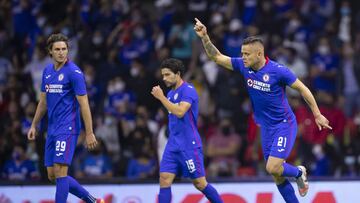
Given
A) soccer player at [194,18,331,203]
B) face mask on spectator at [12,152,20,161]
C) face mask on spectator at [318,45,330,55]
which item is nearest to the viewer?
soccer player at [194,18,331,203]

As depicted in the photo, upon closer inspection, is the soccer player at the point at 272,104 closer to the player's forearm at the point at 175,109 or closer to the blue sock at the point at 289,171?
the blue sock at the point at 289,171

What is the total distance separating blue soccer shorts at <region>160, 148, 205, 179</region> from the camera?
Result: 1394cm

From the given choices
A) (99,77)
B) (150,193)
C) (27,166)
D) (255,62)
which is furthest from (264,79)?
(99,77)

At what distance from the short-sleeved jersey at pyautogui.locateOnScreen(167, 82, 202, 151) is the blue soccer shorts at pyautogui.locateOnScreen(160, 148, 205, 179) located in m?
0.07

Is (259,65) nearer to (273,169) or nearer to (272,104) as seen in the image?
(272,104)

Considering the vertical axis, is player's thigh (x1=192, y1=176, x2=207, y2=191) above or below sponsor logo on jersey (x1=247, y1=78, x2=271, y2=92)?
below

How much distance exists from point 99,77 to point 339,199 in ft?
23.4

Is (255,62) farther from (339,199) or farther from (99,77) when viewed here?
(99,77)

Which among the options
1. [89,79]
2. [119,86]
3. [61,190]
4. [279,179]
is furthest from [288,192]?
[89,79]

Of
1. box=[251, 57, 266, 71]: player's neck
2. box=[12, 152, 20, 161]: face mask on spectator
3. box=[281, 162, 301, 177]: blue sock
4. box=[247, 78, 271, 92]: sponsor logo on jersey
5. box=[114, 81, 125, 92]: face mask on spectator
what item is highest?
box=[251, 57, 266, 71]: player's neck

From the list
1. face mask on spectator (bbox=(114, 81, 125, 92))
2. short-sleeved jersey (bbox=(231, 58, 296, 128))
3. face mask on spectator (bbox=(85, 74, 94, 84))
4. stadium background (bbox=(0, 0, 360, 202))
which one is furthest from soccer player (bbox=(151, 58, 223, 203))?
face mask on spectator (bbox=(85, 74, 94, 84))

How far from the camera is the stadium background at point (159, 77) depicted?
1912 centimetres

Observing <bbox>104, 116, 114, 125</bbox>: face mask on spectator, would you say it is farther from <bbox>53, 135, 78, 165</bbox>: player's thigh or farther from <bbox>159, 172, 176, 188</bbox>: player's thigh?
<bbox>53, 135, 78, 165</bbox>: player's thigh

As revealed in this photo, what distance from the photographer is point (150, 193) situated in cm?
1639
